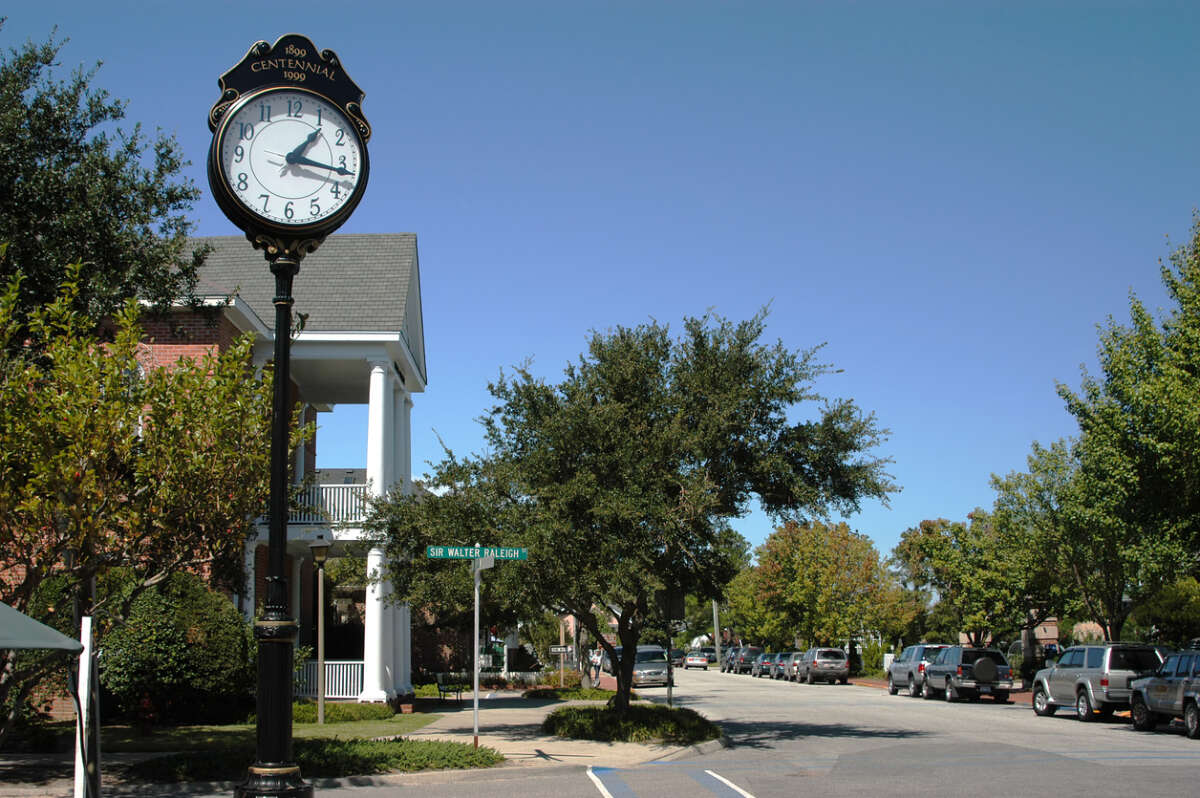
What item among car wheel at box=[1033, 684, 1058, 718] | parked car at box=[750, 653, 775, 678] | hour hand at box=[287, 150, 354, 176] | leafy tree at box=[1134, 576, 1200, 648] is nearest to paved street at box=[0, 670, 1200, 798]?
car wheel at box=[1033, 684, 1058, 718]

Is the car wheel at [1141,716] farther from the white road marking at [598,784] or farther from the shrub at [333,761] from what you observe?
the shrub at [333,761]

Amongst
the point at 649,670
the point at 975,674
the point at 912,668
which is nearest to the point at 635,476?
the point at 975,674

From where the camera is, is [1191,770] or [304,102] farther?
[1191,770]

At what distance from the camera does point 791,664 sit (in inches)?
2163

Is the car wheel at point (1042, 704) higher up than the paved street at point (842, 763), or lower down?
lower down

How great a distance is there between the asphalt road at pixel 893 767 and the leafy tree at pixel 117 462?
373cm

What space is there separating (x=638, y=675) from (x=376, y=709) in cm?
2548

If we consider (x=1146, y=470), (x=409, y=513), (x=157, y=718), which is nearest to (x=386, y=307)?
(x=409, y=513)

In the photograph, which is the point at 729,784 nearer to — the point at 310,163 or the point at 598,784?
the point at 598,784

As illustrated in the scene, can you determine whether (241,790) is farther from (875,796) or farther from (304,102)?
(875,796)

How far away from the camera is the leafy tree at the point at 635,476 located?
17.6m

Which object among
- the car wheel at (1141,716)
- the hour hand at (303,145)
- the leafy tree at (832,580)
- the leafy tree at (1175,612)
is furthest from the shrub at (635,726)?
the leafy tree at (832,580)

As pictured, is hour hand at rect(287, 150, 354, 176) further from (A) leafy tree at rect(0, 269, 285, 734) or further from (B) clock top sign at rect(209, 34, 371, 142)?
(A) leafy tree at rect(0, 269, 285, 734)

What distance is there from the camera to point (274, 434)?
264 inches
